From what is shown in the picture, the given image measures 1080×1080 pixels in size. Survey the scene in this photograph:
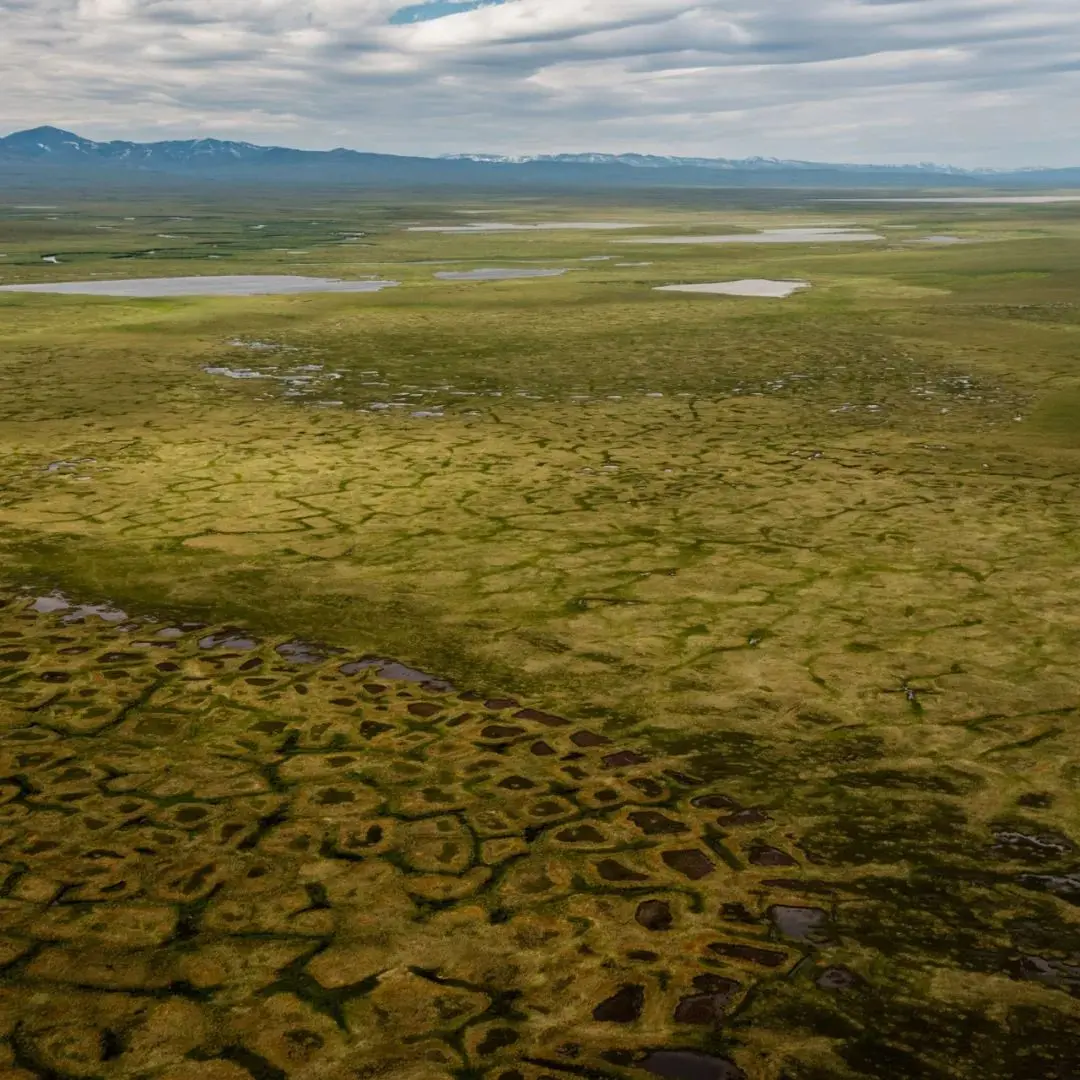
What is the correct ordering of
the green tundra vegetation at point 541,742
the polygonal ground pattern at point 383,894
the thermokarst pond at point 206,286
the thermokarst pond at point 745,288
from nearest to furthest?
the polygonal ground pattern at point 383,894 < the green tundra vegetation at point 541,742 < the thermokarst pond at point 745,288 < the thermokarst pond at point 206,286

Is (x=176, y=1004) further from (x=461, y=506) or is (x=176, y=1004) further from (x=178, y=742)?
(x=461, y=506)

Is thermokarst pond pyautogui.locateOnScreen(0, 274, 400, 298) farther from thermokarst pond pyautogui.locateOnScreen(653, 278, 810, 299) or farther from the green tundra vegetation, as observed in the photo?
the green tundra vegetation

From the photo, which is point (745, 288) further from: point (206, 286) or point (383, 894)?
point (383, 894)

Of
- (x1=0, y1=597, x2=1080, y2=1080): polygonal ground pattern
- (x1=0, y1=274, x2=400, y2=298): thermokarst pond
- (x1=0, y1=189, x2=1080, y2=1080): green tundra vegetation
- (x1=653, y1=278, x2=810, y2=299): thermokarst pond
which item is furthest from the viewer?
(x1=0, y1=274, x2=400, y2=298): thermokarst pond

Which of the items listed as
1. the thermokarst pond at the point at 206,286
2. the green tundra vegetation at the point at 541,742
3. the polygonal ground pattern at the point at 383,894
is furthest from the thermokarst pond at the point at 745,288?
the polygonal ground pattern at the point at 383,894

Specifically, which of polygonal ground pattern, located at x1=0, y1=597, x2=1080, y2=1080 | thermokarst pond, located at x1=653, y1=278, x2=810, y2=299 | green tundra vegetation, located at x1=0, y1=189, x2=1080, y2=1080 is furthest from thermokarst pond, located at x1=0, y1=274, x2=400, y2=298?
polygonal ground pattern, located at x1=0, y1=597, x2=1080, y2=1080

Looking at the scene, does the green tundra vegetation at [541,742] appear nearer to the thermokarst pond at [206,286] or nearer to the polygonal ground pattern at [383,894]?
the polygonal ground pattern at [383,894]
